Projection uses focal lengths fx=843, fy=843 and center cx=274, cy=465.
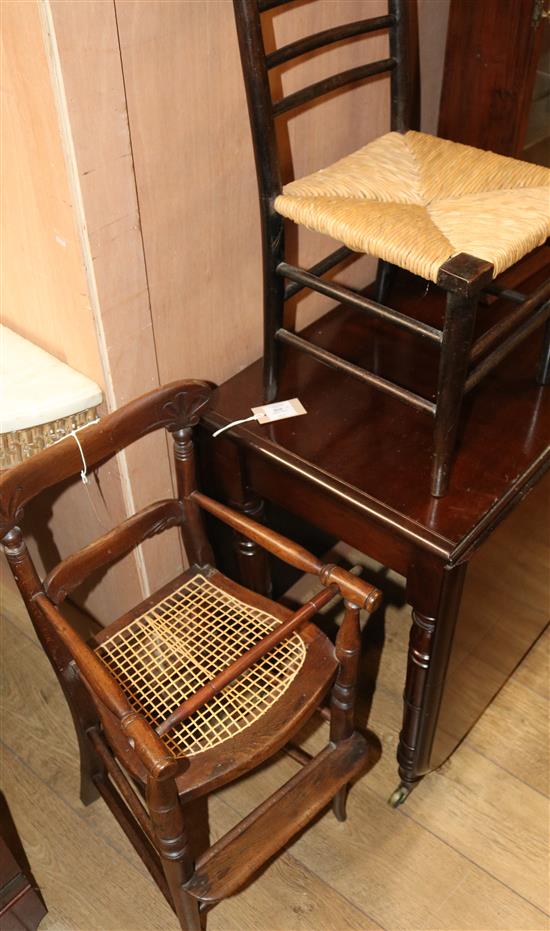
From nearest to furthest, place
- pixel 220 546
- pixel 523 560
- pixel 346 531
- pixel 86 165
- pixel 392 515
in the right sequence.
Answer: pixel 86 165, pixel 392 515, pixel 346 531, pixel 523 560, pixel 220 546

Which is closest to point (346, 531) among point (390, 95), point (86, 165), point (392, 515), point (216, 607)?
point (392, 515)

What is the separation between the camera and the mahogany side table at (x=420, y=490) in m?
1.14

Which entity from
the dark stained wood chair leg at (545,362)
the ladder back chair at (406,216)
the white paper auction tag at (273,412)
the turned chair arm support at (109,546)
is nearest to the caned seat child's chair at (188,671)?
the turned chair arm support at (109,546)

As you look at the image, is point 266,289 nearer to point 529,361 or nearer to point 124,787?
point 529,361

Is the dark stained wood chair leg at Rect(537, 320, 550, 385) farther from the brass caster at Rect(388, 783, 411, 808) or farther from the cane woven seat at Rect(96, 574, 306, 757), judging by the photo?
the brass caster at Rect(388, 783, 411, 808)

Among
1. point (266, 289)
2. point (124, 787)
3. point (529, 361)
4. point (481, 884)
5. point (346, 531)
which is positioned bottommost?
point (481, 884)

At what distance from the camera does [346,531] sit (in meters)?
1.23

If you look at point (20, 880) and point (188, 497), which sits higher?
point (188, 497)

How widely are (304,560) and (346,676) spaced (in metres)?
0.18

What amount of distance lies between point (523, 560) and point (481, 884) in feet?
1.73

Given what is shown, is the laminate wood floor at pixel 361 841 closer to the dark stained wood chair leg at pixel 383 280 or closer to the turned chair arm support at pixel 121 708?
the turned chair arm support at pixel 121 708

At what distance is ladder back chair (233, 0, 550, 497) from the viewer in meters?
1.05

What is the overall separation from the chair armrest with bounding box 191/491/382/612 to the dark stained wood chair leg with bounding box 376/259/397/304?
0.54m

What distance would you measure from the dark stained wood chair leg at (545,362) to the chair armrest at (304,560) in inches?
18.7
